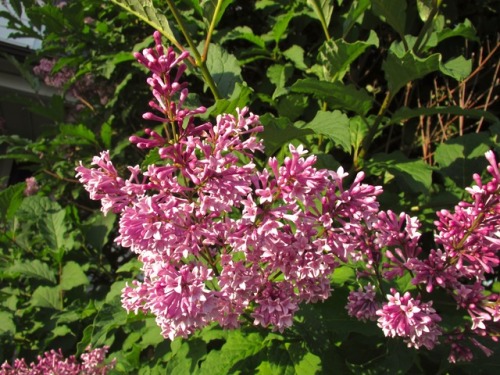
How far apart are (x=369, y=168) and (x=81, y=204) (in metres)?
2.69

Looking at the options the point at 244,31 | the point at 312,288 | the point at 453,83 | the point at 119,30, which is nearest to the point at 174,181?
the point at 312,288

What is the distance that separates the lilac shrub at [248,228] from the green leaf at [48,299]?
156 centimetres

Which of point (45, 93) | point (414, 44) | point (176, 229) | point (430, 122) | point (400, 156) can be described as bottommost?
point (45, 93)

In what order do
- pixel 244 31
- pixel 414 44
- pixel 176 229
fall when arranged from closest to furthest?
1. pixel 176 229
2. pixel 414 44
3. pixel 244 31

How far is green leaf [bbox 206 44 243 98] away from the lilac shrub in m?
0.52

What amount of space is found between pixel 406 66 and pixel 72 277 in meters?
2.00

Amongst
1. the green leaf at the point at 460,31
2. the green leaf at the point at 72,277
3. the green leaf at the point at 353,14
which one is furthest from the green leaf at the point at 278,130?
the green leaf at the point at 72,277

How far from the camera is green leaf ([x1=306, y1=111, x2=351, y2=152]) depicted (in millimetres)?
1420

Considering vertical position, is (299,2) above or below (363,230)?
above

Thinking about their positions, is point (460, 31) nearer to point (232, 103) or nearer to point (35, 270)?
point (232, 103)

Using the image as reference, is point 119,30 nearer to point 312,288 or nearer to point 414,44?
point 414,44

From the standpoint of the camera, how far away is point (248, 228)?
106 centimetres

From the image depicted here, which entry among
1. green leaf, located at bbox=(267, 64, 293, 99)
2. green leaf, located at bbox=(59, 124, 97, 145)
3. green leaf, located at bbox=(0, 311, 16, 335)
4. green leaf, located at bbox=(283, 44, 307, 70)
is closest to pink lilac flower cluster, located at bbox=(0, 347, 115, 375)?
green leaf, located at bbox=(0, 311, 16, 335)

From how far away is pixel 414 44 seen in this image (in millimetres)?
1716
